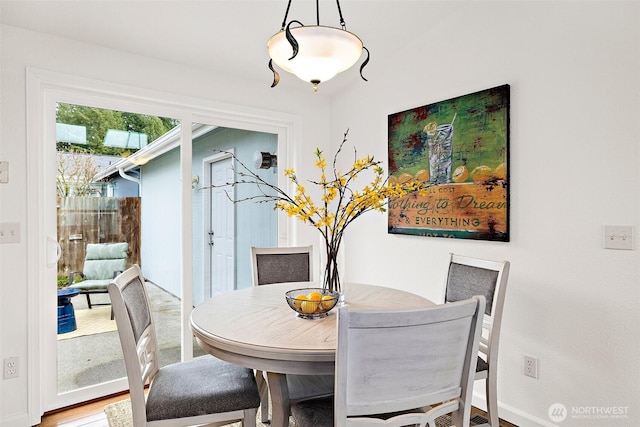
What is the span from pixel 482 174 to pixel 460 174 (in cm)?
16

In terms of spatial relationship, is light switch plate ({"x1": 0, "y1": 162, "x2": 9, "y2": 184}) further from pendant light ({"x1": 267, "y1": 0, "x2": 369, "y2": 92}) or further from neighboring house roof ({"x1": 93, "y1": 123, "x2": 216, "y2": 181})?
pendant light ({"x1": 267, "y1": 0, "x2": 369, "y2": 92})

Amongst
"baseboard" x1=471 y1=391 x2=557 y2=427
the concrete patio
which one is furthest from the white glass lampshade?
"baseboard" x1=471 y1=391 x2=557 y2=427

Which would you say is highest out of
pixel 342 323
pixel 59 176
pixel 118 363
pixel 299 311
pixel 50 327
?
pixel 59 176

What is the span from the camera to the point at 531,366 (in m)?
2.30

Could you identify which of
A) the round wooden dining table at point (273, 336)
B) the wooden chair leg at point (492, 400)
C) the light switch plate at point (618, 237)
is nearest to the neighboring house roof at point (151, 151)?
the round wooden dining table at point (273, 336)

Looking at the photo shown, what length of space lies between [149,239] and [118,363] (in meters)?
0.89

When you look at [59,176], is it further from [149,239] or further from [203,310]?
[203,310]

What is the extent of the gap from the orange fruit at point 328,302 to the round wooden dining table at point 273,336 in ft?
0.16

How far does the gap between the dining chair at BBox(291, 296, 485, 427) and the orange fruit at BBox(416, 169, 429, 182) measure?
5.89 feet

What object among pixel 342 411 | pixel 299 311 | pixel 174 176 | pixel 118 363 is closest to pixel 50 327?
pixel 118 363

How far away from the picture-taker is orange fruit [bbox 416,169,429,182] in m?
2.89

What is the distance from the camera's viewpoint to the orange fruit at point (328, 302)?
1.74 m

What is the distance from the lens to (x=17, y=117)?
90.0 inches

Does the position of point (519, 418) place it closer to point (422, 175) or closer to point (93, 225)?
point (422, 175)
